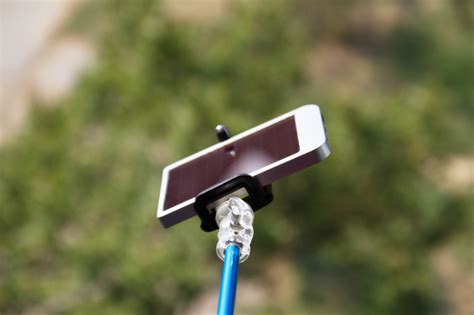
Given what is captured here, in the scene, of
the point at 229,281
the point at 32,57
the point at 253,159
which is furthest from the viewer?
the point at 32,57

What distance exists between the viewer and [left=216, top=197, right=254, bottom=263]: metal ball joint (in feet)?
2.85

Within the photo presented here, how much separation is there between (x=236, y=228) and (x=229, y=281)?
80mm

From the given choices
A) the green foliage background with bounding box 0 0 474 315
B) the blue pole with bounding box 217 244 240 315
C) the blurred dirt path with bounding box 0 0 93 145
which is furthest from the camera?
the blurred dirt path with bounding box 0 0 93 145

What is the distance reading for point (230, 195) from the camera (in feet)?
2.96

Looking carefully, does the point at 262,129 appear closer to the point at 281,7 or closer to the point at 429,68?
the point at 281,7

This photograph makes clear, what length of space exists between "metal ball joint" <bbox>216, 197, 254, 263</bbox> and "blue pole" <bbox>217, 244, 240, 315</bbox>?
0.4 inches

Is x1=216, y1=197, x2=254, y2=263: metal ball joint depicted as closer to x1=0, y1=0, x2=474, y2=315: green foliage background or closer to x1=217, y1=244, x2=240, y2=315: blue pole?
x1=217, y1=244, x2=240, y2=315: blue pole

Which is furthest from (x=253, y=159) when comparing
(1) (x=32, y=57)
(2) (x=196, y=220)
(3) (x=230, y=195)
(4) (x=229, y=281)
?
(1) (x=32, y=57)

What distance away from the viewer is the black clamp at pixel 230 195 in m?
0.89

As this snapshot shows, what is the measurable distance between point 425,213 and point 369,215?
35cm

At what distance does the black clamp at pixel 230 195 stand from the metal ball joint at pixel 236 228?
2 centimetres

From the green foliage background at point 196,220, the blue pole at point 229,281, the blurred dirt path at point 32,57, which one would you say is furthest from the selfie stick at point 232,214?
the blurred dirt path at point 32,57

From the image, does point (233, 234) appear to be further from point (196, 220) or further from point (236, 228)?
point (196, 220)

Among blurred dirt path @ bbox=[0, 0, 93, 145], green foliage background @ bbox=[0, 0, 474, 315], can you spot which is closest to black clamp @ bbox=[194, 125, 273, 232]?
green foliage background @ bbox=[0, 0, 474, 315]
